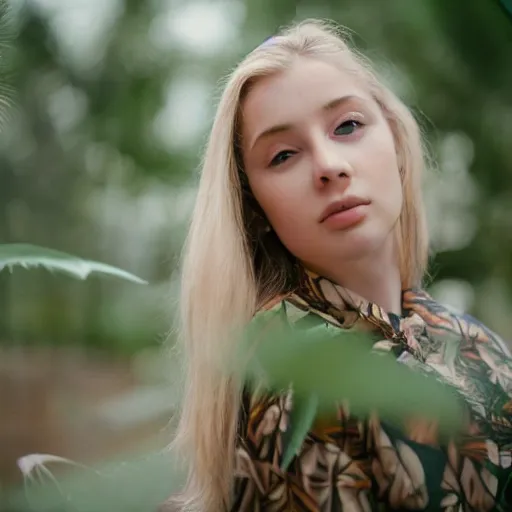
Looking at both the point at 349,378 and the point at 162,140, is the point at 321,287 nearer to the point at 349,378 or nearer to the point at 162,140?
the point at 349,378

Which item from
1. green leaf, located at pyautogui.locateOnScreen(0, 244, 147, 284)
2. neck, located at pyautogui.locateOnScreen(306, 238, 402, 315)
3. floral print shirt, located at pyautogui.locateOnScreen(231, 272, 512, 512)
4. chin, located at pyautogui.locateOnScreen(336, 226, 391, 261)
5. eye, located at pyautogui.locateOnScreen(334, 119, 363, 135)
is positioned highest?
eye, located at pyautogui.locateOnScreen(334, 119, 363, 135)

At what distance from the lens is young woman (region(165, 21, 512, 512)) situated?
1.69ft

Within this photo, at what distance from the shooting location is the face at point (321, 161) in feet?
1.74

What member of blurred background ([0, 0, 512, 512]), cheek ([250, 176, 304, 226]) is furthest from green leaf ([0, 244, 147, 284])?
cheek ([250, 176, 304, 226])

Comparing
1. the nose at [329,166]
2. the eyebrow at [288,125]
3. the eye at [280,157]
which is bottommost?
the nose at [329,166]

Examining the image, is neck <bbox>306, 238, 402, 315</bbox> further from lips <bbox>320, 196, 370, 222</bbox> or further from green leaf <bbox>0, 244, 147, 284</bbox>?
green leaf <bbox>0, 244, 147, 284</bbox>

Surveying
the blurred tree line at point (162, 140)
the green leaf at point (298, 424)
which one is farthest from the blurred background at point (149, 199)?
the green leaf at point (298, 424)

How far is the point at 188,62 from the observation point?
612mm

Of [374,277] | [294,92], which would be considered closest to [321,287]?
[374,277]

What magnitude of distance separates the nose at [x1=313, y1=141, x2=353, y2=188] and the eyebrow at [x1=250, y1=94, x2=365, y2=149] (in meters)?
0.03

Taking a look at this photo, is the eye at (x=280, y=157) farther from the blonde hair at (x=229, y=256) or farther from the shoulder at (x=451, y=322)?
the shoulder at (x=451, y=322)

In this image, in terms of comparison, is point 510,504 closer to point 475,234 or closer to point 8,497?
point 475,234

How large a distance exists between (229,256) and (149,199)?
0.10 meters

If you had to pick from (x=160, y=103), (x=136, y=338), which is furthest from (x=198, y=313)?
(x=160, y=103)
